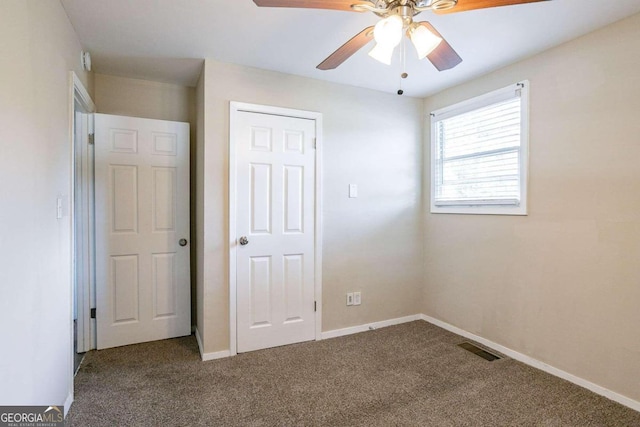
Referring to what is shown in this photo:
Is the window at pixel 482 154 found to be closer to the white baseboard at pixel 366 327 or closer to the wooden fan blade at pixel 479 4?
the white baseboard at pixel 366 327

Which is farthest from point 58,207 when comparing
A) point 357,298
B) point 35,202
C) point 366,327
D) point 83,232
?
point 366,327

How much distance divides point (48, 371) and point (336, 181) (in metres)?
2.34

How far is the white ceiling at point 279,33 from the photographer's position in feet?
6.14

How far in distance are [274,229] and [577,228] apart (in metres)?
2.22

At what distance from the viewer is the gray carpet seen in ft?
5.99

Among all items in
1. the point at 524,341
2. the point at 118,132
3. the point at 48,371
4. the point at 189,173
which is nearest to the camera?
the point at 48,371

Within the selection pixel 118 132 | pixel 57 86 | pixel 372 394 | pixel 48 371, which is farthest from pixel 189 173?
pixel 372 394

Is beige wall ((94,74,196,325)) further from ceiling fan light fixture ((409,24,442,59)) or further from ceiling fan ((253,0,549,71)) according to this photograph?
ceiling fan light fixture ((409,24,442,59))

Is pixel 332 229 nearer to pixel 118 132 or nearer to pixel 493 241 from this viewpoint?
pixel 493 241

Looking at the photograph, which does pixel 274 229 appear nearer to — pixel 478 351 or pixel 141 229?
pixel 141 229

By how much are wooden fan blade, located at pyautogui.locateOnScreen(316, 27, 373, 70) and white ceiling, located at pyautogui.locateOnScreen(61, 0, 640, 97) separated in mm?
315

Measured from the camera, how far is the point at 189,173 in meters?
2.99

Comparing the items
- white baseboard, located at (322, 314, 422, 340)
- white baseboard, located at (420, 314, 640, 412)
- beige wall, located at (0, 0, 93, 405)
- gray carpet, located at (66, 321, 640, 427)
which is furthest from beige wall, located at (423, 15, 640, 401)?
beige wall, located at (0, 0, 93, 405)

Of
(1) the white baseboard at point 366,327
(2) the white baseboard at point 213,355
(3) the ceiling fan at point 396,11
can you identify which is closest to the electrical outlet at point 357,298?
(1) the white baseboard at point 366,327
